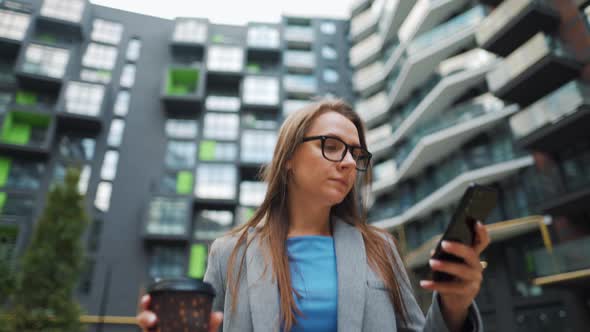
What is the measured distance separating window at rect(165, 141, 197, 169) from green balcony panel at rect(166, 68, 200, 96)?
15.3 feet

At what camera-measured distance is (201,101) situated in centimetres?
3106

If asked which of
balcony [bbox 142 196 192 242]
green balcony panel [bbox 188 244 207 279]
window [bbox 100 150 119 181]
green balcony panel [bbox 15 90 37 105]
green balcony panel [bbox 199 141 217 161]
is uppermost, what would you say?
green balcony panel [bbox 15 90 37 105]

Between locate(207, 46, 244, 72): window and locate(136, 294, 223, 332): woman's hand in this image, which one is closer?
locate(136, 294, 223, 332): woman's hand

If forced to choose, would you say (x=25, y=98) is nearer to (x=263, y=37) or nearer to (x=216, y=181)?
(x=216, y=181)

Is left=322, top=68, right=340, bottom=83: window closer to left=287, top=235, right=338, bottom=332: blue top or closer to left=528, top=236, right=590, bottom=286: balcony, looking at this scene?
left=528, top=236, right=590, bottom=286: balcony

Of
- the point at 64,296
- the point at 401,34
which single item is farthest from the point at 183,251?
the point at 401,34

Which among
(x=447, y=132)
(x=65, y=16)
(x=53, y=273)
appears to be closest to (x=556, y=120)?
(x=447, y=132)

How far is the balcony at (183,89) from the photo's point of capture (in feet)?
101

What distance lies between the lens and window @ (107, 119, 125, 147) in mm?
29781

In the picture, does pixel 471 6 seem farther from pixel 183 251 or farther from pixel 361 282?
pixel 361 282

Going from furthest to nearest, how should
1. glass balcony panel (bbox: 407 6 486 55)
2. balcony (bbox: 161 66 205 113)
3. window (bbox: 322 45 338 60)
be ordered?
window (bbox: 322 45 338 60), balcony (bbox: 161 66 205 113), glass balcony panel (bbox: 407 6 486 55)

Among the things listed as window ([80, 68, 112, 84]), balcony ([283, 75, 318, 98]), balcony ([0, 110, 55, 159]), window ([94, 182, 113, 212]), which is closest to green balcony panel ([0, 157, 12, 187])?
balcony ([0, 110, 55, 159])

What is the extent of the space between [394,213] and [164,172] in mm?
17327

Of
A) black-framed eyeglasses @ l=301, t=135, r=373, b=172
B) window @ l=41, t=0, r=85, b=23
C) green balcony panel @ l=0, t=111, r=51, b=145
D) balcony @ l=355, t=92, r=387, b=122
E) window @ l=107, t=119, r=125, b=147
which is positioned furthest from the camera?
balcony @ l=355, t=92, r=387, b=122
